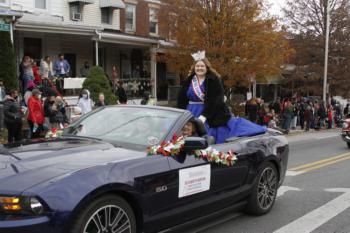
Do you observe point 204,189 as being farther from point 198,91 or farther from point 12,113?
point 12,113

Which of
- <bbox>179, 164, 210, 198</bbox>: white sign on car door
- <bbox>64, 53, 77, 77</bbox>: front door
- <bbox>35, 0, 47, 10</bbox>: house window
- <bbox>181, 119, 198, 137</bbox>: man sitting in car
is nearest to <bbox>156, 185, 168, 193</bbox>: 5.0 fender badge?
<bbox>179, 164, 210, 198</bbox>: white sign on car door

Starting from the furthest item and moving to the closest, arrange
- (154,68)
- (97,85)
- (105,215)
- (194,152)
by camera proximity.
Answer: (154,68) → (97,85) → (194,152) → (105,215)

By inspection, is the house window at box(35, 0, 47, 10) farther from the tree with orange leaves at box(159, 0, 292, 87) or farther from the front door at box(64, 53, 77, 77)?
the tree with orange leaves at box(159, 0, 292, 87)

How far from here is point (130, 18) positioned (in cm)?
2694

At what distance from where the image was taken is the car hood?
3.65 m

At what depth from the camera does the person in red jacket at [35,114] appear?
12.2m

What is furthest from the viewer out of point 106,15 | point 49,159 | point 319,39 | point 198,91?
point 319,39

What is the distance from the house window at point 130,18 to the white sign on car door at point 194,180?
22571 mm

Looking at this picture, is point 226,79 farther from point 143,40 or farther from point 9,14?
point 9,14

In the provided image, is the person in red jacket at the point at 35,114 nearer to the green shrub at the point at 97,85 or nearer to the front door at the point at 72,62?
the green shrub at the point at 97,85

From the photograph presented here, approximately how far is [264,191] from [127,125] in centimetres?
227

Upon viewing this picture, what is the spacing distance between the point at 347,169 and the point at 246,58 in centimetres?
1035

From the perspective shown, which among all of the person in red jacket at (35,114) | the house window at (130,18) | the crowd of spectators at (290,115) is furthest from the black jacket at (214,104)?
the house window at (130,18)

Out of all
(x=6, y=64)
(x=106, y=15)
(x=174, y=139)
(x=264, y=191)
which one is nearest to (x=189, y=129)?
(x=174, y=139)
